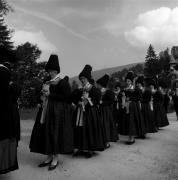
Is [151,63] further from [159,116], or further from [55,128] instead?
[55,128]

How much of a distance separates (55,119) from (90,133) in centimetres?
135

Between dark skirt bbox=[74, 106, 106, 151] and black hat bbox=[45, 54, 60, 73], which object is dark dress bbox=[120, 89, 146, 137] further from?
black hat bbox=[45, 54, 60, 73]

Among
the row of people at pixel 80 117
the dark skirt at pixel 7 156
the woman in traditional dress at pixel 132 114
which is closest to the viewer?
the dark skirt at pixel 7 156

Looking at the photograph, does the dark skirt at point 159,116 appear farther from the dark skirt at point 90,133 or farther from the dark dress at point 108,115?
the dark skirt at point 90,133

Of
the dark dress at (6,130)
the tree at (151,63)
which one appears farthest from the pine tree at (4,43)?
the tree at (151,63)

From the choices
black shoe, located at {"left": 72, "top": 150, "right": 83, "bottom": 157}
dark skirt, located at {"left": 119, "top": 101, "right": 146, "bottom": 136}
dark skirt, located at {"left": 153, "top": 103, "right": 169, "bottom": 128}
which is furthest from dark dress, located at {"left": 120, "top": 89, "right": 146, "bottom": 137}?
dark skirt, located at {"left": 153, "top": 103, "right": 169, "bottom": 128}

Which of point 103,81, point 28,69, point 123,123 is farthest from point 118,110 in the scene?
point 28,69

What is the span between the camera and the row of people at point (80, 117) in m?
6.88

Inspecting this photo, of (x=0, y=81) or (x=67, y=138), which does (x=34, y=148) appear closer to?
(x=67, y=138)

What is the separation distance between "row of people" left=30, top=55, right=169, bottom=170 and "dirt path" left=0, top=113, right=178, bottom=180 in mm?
304

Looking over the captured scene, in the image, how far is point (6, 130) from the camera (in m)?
5.68

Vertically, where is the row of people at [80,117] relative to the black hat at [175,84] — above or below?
below

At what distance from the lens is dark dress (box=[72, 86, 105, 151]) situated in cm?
791

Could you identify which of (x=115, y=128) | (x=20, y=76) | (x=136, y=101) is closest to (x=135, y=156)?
(x=115, y=128)
